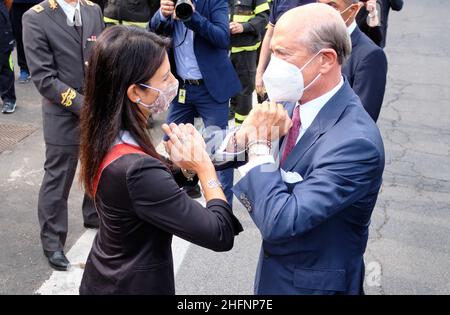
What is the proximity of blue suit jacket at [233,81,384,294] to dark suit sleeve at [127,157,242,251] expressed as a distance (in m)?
0.14

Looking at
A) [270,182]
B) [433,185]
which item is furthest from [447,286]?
[270,182]

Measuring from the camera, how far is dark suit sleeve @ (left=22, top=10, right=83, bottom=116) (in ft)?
11.9

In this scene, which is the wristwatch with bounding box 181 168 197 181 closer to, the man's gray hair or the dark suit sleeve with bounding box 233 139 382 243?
the dark suit sleeve with bounding box 233 139 382 243

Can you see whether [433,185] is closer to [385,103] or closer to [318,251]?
[385,103]

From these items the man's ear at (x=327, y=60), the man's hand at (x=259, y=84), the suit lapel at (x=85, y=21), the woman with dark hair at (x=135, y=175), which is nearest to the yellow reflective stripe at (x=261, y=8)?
the man's hand at (x=259, y=84)

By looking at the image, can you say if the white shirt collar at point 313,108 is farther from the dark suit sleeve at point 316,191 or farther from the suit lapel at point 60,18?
the suit lapel at point 60,18

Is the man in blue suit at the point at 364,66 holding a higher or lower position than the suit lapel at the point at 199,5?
higher

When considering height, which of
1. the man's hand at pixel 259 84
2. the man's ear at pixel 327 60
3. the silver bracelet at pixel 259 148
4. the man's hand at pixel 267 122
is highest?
the man's ear at pixel 327 60

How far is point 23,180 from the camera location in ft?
17.0

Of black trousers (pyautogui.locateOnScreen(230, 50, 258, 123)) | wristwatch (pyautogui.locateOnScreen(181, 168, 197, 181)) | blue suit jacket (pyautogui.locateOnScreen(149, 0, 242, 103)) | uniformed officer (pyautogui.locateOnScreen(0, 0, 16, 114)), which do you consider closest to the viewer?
wristwatch (pyautogui.locateOnScreen(181, 168, 197, 181))

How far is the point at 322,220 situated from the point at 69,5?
2.69 metres

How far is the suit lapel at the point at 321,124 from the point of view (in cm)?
196

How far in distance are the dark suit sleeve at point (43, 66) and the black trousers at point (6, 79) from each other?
10.6 feet

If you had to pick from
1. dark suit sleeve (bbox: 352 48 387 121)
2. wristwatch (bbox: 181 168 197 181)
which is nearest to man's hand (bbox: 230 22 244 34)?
dark suit sleeve (bbox: 352 48 387 121)
